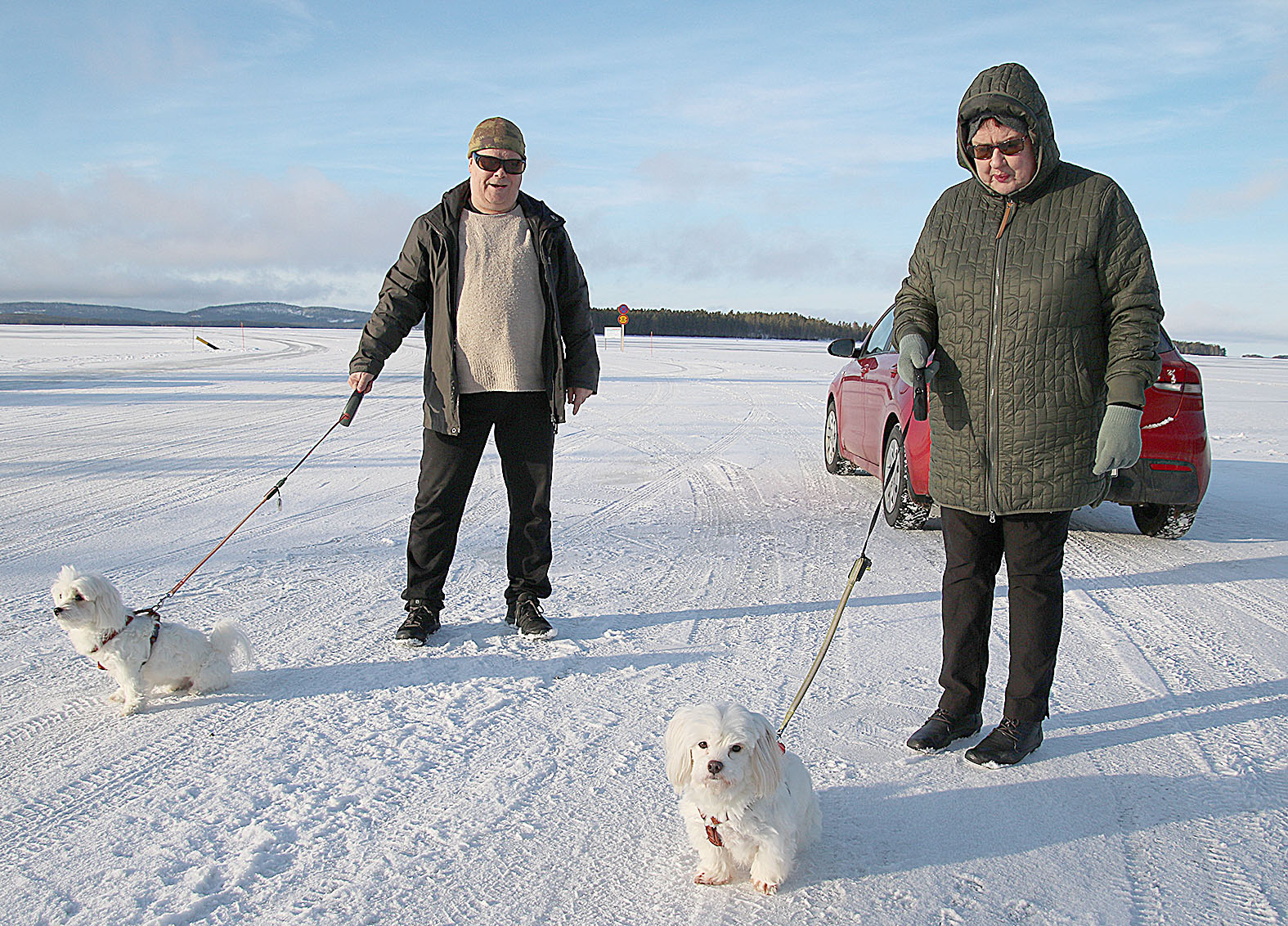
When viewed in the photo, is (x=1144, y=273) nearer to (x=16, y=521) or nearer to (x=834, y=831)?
(x=834, y=831)

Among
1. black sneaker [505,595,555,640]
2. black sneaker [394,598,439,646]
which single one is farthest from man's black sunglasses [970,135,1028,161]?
black sneaker [394,598,439,646]

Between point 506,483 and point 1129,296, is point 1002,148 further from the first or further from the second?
point 506,483

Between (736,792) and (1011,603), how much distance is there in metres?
1.38

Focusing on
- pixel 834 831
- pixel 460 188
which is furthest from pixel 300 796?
pixel 460 188

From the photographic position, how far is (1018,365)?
289cm

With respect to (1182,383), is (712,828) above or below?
below

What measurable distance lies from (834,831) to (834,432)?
639cm

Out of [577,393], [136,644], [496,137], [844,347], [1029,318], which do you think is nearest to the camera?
[1029,318]

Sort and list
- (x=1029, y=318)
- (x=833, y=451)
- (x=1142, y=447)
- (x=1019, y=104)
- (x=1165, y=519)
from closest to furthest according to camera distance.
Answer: (x=1019, y=104) → (x=1029, y=318) → (x=1142, y=447) → (x=1165, y=519) → (x=833, y=451)

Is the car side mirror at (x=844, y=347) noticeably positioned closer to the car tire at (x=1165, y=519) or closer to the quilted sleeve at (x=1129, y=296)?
the car tire at (x=1165, y=519)

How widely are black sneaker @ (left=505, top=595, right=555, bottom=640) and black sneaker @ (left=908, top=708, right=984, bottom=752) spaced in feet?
5.31

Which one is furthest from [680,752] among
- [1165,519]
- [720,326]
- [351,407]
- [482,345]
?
[720,326]

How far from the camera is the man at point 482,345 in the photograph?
3.88m

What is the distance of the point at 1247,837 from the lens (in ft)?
8.32
